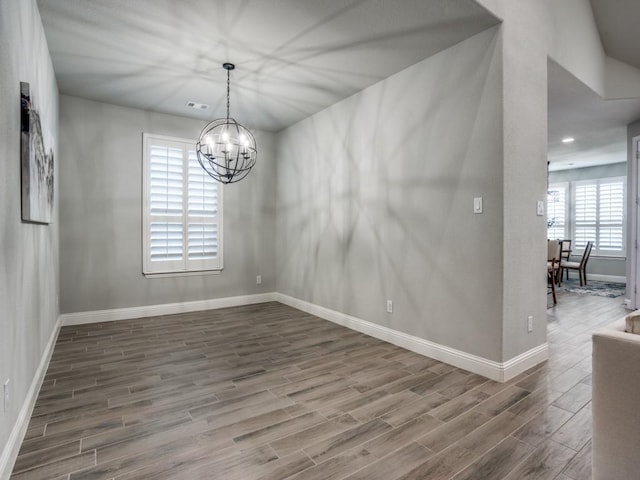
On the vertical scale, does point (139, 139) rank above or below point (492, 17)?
below

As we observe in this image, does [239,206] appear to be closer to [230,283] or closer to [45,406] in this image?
[230,283]

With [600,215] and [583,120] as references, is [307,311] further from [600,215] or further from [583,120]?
[600,215]

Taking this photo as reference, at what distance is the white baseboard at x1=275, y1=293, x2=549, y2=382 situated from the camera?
2803mm

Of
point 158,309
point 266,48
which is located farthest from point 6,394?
point 158,309

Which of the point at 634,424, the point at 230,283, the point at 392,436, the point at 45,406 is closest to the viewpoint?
the point at 634,424

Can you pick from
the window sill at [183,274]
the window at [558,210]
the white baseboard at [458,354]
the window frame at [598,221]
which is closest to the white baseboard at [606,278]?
the window frame at [598,221]

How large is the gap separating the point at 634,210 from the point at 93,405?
22.8 ft

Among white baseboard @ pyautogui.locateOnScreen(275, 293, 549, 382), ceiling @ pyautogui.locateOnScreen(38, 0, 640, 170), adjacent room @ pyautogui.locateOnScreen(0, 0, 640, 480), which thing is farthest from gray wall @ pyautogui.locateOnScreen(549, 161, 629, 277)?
white baseboard @ pyautogui.locateOnScreen(275, 293, 549, 382)

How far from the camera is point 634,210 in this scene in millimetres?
5188

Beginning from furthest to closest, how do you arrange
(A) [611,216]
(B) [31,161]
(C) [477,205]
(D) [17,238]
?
(A) [611,216] < (C) [477,205] < (B) [31,161] < (D) [17,238]

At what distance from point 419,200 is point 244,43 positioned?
7.04 feet

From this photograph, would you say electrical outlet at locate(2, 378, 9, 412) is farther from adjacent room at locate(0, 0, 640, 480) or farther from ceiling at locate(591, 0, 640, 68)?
ceiling at locate(591, 0, 640, 68)

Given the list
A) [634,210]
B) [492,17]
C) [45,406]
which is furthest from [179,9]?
[634,210]

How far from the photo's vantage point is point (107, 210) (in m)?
4.65
